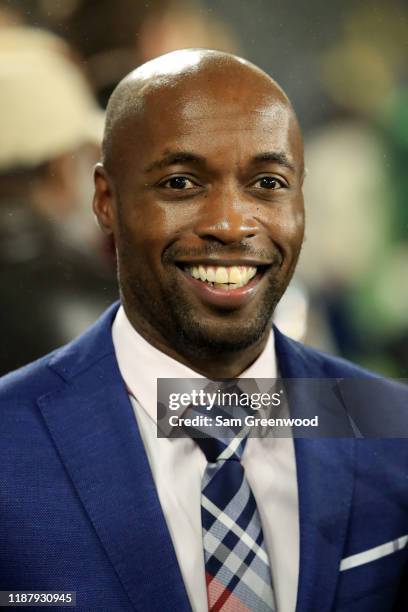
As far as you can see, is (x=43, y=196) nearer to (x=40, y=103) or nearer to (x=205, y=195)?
(x=40, y=103)

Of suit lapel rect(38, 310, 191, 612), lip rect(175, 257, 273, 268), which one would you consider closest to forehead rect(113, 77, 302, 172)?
lip rect(175, 257, 273, 268)

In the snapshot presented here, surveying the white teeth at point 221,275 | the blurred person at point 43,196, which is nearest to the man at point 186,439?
the white teeth at point 221,275

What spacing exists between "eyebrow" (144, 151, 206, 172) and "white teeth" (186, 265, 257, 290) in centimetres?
16

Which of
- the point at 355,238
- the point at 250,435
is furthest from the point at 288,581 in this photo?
the point at 355,238

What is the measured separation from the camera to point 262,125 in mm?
1174

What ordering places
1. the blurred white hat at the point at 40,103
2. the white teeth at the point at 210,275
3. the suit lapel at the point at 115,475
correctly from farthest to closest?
the blurred white hat at the point at 40,103
the white teeth at the point at 210,275
the suit lapel at the point at 115,475

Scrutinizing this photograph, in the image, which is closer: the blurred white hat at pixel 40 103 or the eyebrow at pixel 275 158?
the eyebrow at pixel 275 158

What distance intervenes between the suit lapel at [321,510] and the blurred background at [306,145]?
14.2 inches

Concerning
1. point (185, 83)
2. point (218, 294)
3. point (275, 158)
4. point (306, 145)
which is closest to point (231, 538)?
point (218, 294)

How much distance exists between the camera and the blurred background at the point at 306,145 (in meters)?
1.48

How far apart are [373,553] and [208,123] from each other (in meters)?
0.70

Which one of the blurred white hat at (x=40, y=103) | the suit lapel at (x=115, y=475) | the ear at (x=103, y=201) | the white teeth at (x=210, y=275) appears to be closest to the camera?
the suit lapel at (x=115, y=475)

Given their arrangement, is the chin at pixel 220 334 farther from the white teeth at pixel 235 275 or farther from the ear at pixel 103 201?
the ear at pixel 103 201

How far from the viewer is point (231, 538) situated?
1132 mm
